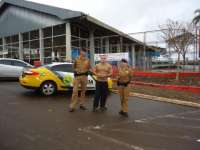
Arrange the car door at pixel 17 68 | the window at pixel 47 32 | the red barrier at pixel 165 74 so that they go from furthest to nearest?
the window at pixel 47 32, the car door at pixel 17 68, the red barrier at pixel 165 74

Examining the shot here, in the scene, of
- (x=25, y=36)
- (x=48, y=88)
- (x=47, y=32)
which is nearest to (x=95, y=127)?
(x=48, y=88)

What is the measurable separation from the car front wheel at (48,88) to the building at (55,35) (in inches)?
349

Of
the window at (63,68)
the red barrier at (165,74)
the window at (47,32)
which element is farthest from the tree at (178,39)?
the window at (47,32)

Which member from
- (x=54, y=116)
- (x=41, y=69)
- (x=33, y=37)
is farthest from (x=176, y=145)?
(x=33, y=37)

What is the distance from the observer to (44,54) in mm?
27906

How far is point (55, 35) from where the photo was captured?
2616cm

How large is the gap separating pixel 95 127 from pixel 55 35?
2034 centimetres

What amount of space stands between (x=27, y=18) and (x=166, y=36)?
54.3 feet

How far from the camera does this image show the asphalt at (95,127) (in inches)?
215

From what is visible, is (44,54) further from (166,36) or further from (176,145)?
(176,145)

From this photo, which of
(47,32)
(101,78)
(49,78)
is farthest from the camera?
(47,32)

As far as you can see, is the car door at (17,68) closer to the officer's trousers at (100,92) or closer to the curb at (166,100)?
the curb at (166,100)

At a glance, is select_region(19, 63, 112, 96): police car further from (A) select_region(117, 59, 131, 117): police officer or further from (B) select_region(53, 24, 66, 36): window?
(B) select_region(53, 24, 66, 36): window

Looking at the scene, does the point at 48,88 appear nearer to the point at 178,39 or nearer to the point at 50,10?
the point at 178,39
